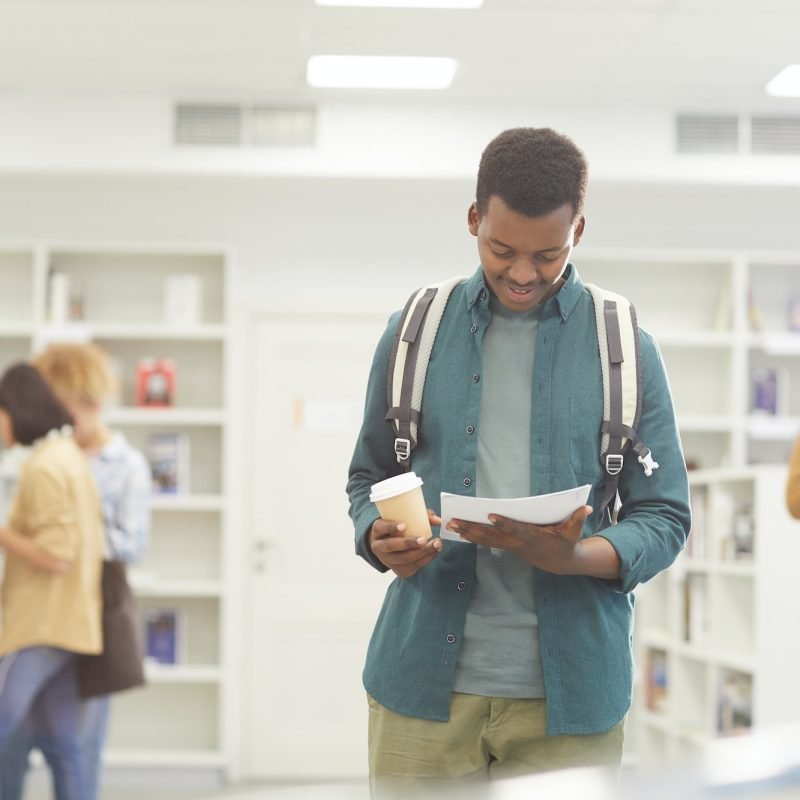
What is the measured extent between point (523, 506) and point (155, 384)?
4056 millimetres

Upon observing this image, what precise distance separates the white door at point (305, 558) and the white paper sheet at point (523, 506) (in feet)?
13.1

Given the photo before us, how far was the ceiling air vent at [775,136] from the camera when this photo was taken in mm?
5148

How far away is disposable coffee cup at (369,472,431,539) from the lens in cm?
142

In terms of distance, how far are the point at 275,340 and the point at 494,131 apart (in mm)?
1369

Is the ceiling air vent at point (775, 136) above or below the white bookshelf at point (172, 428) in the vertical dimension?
above

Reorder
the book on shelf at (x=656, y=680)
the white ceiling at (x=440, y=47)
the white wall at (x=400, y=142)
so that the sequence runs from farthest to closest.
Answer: the white wall at (x=400, y=142)
the book on shelf at (x=656, y=680)
the white ceiling at (x=440, y=47)

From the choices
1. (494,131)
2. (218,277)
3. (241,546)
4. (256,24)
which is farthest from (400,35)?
(241,546)

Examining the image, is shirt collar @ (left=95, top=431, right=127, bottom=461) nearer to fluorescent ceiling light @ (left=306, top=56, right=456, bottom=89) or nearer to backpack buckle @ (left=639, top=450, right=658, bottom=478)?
fluorescent ceiling light @ (left=306, top=56, right=456, bottom=89)

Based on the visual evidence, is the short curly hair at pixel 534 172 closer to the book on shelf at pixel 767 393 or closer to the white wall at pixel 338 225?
the white wall at pixel 338 225

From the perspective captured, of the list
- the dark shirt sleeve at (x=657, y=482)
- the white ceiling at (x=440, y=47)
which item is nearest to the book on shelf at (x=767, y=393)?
the white ceiling at (x=440, y=47)

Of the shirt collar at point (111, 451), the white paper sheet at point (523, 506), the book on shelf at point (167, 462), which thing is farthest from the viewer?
the book on shelf at point (167, 462)

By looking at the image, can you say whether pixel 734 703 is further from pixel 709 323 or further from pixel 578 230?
pixel 578 230

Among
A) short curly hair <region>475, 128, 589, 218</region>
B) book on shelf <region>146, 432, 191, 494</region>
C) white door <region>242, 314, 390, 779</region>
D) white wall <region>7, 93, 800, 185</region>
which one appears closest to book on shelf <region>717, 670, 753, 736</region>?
white door <region>242, 314, 390, 779</region>

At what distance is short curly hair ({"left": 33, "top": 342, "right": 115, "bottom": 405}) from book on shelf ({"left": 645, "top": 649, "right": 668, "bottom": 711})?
2668 mm
